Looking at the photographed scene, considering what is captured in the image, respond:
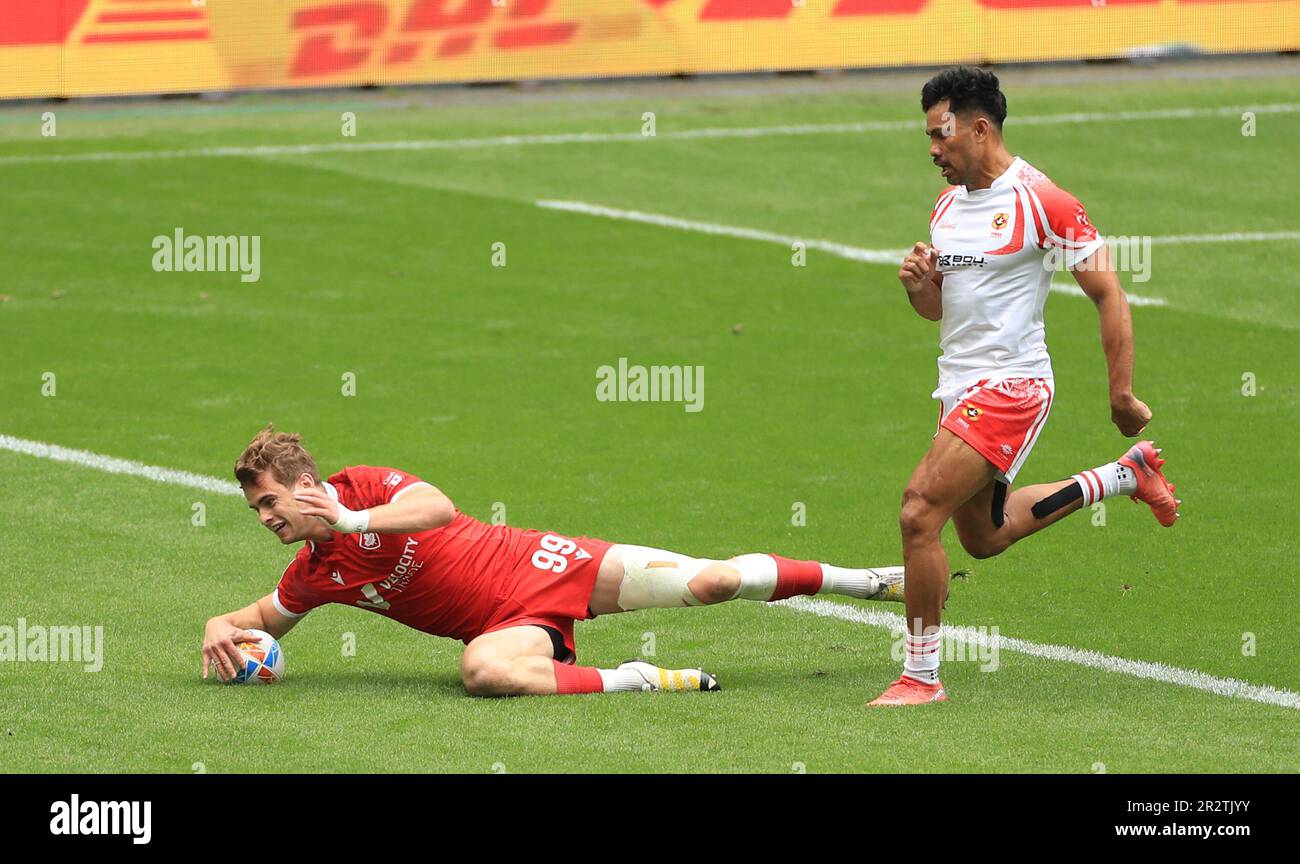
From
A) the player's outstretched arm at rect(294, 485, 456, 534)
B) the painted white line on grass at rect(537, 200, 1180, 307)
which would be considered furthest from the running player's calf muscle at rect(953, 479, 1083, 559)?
the painted white line on grass at rect(537, 200, 1180, 307)

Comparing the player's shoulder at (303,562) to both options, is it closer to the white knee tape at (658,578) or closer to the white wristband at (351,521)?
the white wristband at (351,521)

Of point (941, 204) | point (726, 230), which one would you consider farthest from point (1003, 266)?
point (726, 230)

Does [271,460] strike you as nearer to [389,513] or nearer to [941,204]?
[389,513]

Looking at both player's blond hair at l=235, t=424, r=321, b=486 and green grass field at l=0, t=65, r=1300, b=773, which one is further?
player's blond hair at l=235, t=424, r=321, b=486

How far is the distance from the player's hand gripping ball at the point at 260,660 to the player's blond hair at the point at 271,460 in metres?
0.82

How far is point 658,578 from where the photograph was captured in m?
8.38

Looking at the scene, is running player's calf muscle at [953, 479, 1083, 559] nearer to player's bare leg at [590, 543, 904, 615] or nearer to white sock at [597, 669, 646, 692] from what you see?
player's bare leg at [590, 543, 904, 615]

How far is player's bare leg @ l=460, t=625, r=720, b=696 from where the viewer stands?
26.1 ft

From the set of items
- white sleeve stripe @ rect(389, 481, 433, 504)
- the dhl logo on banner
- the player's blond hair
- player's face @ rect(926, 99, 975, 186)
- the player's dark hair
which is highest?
the dhl logo on banner

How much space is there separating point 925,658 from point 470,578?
6.38ft

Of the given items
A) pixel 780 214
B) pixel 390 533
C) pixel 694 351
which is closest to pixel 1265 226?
pixel 780 214

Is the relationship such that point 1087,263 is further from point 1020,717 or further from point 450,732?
point 450,732

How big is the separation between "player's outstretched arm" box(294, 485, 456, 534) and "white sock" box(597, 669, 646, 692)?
3.05 feet
